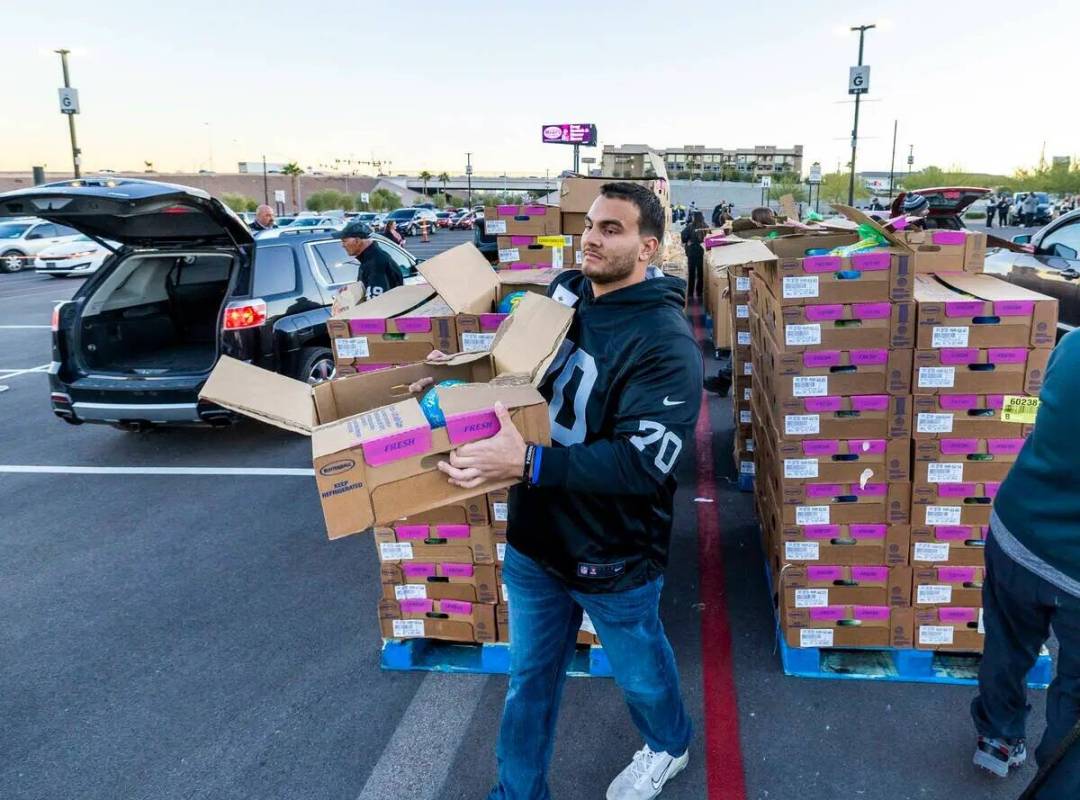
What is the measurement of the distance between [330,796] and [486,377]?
1615 mm

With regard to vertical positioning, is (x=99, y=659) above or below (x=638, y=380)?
below

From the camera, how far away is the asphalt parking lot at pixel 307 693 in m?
2.73

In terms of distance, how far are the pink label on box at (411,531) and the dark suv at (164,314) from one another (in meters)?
3.07

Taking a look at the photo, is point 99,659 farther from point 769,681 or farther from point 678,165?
point 678,165

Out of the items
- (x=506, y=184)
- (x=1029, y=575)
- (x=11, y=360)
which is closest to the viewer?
(x=1029, y=575)

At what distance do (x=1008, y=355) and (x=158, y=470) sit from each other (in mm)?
6032

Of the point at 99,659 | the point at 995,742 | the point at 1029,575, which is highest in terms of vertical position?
the point at 1029,575

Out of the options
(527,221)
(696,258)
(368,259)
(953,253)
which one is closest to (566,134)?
(696,258)

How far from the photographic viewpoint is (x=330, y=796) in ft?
8.73

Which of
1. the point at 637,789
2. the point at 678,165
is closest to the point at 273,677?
the point at 637,789

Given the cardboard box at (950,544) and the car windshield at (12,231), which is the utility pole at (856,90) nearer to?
the cardboard box at (950,544)

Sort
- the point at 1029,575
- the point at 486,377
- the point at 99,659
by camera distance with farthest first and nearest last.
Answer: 1. the point at 99,659
2. the point at 486,377
3. the point at 1029,575

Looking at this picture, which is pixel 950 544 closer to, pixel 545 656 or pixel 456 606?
pixel 545 656

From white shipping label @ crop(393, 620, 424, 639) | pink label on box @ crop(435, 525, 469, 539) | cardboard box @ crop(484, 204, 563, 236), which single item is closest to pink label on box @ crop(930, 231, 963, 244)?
cardboard box @ crop(484, 204, 563, 236)
